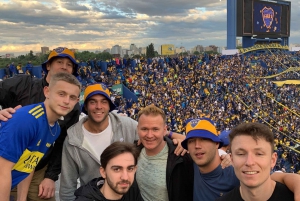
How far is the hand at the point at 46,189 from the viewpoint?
96.5 inches

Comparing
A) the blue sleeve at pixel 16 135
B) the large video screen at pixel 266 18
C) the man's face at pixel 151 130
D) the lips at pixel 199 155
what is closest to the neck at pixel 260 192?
the lips at pixel 199 155

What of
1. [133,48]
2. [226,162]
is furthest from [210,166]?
[133,48]

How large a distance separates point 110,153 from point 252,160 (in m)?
0.78

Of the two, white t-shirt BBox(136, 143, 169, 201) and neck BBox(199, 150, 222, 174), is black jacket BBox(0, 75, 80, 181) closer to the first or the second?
white t-shirt BBox(136, 143, 169, 201)

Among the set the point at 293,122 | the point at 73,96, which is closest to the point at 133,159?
the point at 73,96

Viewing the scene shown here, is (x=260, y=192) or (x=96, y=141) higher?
(x=96, y=141)

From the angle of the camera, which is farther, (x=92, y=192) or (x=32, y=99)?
(x=32, y=99)

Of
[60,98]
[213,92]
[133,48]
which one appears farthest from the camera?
[133,48]

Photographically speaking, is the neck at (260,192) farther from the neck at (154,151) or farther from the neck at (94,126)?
the neck at (94,126)

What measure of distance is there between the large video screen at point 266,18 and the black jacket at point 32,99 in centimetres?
3010

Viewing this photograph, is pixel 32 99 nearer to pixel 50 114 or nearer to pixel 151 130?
pixel 50 114


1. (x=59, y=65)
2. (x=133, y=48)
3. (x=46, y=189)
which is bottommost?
(x=46, y=189)

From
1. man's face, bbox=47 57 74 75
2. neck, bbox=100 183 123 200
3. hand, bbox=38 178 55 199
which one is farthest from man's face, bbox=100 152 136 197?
man's face, bbox=47 57 74 75

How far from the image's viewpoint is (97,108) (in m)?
2.32
